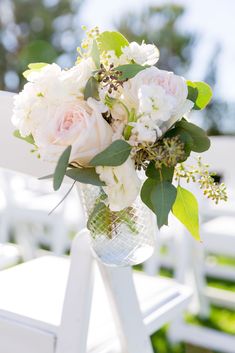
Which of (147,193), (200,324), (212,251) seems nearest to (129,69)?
(147,193)

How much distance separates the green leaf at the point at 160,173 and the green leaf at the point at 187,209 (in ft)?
0.17

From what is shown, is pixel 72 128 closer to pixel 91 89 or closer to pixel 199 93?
pixel 91 89

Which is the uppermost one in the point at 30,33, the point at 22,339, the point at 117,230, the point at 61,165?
the point at 30,33

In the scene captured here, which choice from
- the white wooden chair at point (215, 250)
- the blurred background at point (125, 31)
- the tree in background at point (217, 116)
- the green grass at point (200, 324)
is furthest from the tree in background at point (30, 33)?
the green grass at point (200, 324)

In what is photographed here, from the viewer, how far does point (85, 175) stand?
667mm

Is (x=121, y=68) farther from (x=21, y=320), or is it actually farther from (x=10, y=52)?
(x=10, y=52)

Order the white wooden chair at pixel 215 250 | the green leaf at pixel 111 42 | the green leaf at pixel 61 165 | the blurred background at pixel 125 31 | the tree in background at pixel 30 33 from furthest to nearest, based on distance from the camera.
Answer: the tree in background at pixel 30 33 < the blurred background at pixel 125 31 < the white wooden chair at pixel 215 250 < the green leaf at pixel 111 42 < the green leaf at pixel 61 165

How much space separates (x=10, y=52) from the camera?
41.3 feet

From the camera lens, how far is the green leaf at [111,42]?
2.39 ft

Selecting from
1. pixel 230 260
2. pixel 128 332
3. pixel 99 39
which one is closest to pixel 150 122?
pixel 99 39

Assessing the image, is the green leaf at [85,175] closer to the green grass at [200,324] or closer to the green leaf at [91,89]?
the green leaf at [91,89]

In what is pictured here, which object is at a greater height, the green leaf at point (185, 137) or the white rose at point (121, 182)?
the green leaf at point (185, 137)

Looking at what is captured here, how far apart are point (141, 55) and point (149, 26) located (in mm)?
12093

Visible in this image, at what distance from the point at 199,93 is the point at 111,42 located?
14 cm
